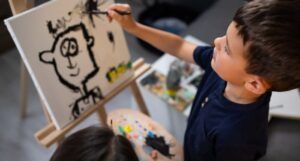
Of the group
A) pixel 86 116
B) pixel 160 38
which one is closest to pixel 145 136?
pixel 86 116

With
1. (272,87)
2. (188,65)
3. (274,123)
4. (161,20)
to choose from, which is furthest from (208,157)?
(161,20)

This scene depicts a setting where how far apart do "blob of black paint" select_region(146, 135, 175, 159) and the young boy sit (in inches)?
3.6

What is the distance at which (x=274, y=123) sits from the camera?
154cm

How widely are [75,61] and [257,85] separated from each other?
64 centimetres

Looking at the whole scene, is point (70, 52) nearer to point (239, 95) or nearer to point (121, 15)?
point (121, 15)

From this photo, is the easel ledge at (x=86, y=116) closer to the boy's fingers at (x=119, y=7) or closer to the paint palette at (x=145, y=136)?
the paint palette at (x=145, y=136)

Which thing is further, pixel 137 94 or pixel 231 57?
pixel 137 94

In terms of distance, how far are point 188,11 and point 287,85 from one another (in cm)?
165

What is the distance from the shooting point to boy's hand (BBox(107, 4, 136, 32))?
1083 mm

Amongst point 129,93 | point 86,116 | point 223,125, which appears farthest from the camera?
point 129,93

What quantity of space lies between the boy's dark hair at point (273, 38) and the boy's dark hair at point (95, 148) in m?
0.39

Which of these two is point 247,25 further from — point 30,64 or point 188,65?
point 188,65

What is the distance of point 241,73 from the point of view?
0.84 m

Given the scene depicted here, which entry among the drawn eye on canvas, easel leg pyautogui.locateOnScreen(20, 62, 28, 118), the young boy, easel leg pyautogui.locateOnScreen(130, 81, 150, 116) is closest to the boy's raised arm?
the young boy
